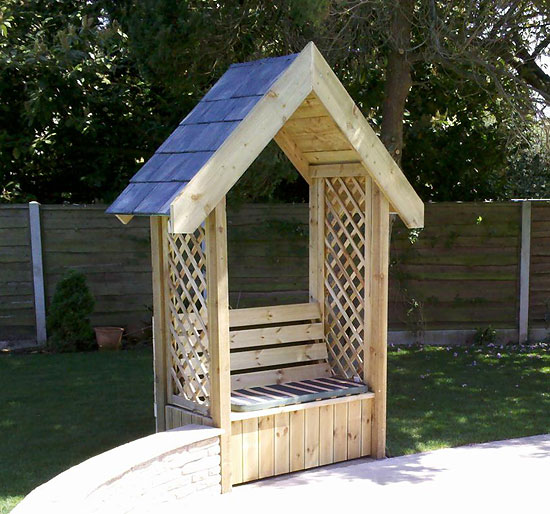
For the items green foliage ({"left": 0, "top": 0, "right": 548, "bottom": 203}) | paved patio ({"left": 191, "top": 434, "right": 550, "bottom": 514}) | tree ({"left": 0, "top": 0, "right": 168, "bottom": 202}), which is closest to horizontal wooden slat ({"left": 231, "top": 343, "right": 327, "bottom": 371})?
paved patio ({"left": 191, "top": 434, "right": 550, "bottom": 514})

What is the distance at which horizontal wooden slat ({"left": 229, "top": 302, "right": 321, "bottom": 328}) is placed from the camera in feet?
19.6

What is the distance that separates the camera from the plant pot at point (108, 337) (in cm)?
970

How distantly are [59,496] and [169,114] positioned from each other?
816 centimetres

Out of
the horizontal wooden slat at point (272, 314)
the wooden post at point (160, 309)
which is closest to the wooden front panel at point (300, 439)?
the wooden post at point (160, 309)

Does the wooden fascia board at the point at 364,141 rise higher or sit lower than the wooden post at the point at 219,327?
higher

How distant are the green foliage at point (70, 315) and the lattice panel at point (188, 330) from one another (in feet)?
13.4

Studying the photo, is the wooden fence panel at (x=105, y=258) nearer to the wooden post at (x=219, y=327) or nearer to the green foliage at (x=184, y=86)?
the green foliage at (x=184, y=86)

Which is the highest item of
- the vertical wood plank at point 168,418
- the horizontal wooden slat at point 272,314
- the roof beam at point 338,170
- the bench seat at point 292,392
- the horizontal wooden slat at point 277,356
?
the roof beam at point 338,170

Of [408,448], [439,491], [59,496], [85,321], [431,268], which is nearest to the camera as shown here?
[59,496]

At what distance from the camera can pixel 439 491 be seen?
204 inches

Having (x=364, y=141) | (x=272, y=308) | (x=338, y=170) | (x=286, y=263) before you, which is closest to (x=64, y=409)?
(x=272, y=308)

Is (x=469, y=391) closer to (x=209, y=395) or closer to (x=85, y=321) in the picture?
(x=209, y=395)

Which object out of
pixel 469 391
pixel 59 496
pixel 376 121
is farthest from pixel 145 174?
pixel 376 121

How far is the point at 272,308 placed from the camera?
6.15 m
